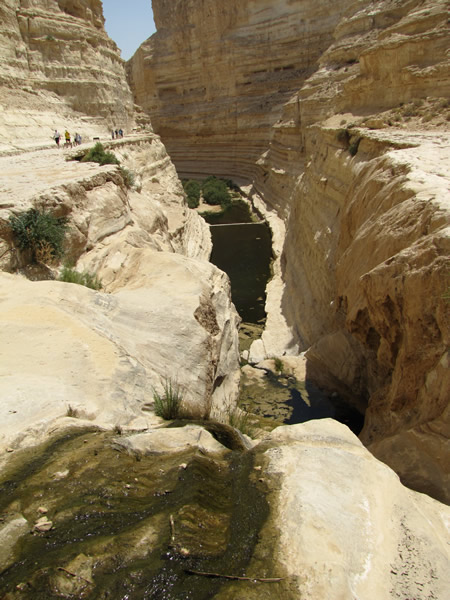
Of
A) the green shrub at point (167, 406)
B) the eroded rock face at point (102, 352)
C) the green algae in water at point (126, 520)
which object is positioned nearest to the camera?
the green algae in water at point (126, 520)

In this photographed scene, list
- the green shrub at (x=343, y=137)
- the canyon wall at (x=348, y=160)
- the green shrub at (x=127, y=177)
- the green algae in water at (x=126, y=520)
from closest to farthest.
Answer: the green algae in water at (x=126, y=520) < the canyon wall at (x=348, y=160) < the green shrub at (x=127, y=177) < the green shrub at (x=343, y=137)

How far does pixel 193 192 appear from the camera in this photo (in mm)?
28656

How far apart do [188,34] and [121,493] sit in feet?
127

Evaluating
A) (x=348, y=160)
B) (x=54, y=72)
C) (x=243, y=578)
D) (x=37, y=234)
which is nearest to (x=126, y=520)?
(x=243, y=578)

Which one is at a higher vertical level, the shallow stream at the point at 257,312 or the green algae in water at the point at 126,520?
the green algae in water at the point at 126,520

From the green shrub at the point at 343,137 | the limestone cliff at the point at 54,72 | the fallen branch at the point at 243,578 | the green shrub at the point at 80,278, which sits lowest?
the fallen branch at the point at 243,578

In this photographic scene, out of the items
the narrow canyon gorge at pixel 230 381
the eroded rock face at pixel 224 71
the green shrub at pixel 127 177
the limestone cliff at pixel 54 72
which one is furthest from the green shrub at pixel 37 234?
the eroded rock face at pixel 224 71

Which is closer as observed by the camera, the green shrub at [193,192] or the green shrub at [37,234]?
the green shrub at [37,234]

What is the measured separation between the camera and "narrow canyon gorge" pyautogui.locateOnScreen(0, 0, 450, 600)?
6.64 ft

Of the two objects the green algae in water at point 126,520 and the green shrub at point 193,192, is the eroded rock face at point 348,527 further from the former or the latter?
the green shrub at point 193,192

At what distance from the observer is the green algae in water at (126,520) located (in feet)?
6.02

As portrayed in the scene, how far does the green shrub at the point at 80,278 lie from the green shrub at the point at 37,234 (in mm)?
384

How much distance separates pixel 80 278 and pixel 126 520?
4.50m

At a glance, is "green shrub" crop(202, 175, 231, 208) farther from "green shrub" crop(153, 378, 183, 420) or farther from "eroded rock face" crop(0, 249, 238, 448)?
"green shrub" crop(153, 378, 183, 420)
